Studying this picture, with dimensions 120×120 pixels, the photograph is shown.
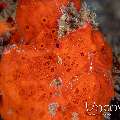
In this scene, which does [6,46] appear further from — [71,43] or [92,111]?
[92,111]

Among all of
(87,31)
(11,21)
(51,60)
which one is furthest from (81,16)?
(11,21)

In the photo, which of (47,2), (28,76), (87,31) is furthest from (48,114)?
(47,2)

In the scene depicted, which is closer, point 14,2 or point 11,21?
point 11,21

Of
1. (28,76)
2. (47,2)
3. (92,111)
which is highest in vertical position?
(47,2)

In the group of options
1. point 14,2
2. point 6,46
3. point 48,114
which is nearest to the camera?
point 48,114

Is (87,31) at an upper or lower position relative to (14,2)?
lower

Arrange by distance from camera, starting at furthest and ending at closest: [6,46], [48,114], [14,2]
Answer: [14,2] → [6,46] → [48,114]
